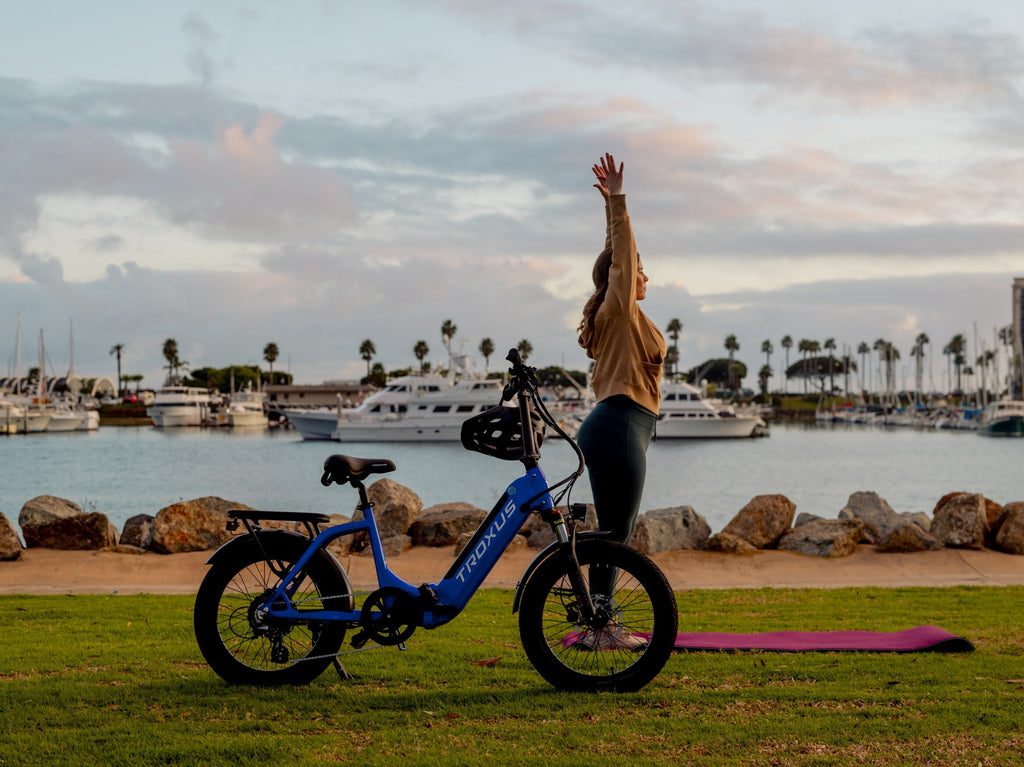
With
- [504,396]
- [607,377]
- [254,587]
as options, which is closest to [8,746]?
[254,587]

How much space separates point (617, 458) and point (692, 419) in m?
71.9

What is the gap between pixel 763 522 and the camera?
42.1 feet

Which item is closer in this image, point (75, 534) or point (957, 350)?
point (75, 534)

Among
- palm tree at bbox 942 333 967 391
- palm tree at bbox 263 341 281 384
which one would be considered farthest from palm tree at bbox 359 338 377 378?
palm tree at bbox 942 333 967 391

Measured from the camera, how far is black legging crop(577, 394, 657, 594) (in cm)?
523

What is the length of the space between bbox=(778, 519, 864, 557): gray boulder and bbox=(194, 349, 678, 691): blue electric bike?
7.79 meters

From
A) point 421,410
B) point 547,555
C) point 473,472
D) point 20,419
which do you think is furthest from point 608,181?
point 20,419

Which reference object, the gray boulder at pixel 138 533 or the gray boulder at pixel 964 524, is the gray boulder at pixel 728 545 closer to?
the gray boulder at pixel 964 524

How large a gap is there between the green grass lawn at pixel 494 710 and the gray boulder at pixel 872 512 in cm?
892

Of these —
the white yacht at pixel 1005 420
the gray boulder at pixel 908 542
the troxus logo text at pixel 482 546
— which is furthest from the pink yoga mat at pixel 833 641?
the white yacht at pixel 1005 420

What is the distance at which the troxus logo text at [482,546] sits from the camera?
4.76 meters

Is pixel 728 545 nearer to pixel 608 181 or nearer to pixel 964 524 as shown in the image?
pixel 964 524

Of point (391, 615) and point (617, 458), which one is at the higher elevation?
point (617, 458)

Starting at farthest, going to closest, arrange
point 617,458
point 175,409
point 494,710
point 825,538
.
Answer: point 175,409
point 825,538
point 617,458
point 494,710
